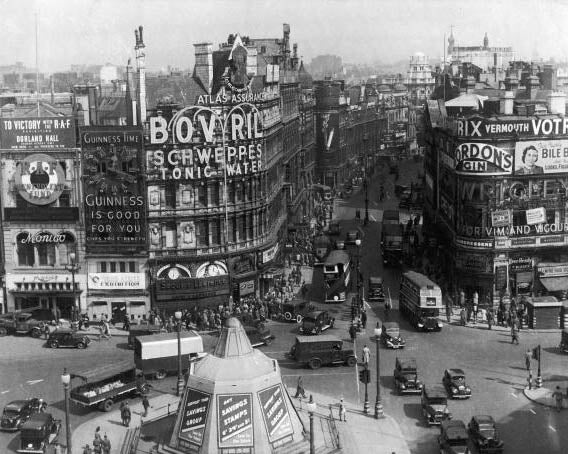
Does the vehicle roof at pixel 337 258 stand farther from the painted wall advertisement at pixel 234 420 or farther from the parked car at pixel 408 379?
the painted wall advertisement at pixel 234 420

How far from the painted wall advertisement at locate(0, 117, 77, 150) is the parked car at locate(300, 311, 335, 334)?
69.1ft

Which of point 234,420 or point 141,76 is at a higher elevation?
point 141,76

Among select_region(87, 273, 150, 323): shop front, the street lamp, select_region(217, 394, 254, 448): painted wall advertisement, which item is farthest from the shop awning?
select_region(217, 394, 254, 448): painted wall advertisement

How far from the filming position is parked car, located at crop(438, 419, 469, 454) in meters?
38.2

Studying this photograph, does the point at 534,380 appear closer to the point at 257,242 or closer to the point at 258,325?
the point at 258,325

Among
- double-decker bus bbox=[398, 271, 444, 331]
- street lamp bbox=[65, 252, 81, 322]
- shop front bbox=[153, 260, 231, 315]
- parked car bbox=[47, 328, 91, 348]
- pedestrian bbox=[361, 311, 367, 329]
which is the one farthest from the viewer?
shop front bbox=[153, 260, 231, 315]

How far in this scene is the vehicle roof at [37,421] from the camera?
40.3m

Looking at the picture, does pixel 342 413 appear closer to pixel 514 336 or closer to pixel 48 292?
pixel 514 336

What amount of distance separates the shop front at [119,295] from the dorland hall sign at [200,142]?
26.3 ft

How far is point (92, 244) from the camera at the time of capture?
64.9 m

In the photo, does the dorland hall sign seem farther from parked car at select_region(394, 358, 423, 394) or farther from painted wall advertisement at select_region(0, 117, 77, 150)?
parked car at select_region(394, 358, 423, 394)

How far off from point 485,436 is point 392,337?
17.0 metres

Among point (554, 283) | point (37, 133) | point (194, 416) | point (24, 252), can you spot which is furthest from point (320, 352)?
point (37, 133)

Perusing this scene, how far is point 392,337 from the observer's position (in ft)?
185
